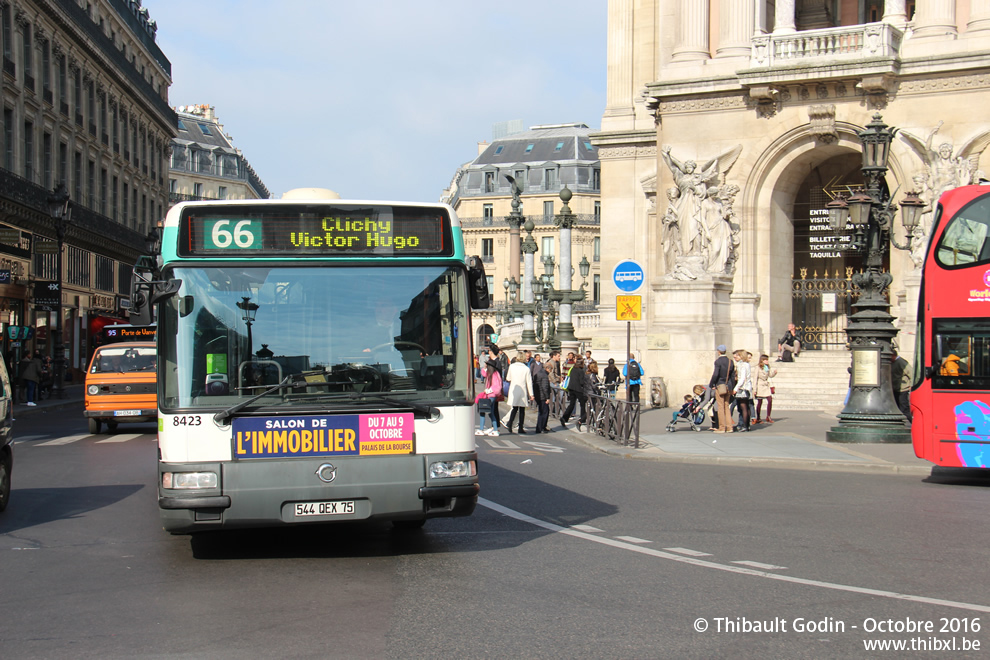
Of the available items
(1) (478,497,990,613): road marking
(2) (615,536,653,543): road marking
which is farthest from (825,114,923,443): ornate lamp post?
(2) (615,536,653,543): road marking

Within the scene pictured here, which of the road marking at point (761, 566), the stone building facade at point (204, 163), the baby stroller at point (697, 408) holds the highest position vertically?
the stone building facade at point (204, 163)

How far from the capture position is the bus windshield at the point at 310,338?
26.1ft

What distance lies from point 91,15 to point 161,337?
47.5 meters

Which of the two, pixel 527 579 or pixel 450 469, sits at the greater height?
pixel 450 469

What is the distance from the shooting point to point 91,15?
50.7 meters

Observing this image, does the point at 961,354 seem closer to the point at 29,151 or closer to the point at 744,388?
the point at 744,388

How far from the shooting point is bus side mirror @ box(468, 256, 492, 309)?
336 inches

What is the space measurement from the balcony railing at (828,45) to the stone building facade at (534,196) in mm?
62696

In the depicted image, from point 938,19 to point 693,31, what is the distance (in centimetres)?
614

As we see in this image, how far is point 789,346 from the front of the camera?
30078 millimetres

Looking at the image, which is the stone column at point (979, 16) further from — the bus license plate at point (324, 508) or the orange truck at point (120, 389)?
the bus license plate at point (324, 508)

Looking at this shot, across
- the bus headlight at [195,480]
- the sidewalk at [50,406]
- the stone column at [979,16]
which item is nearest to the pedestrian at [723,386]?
the stone column at [979,16]

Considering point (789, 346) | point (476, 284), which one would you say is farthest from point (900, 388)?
point (476, 284)

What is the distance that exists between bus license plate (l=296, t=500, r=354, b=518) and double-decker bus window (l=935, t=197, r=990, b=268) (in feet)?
30.8
